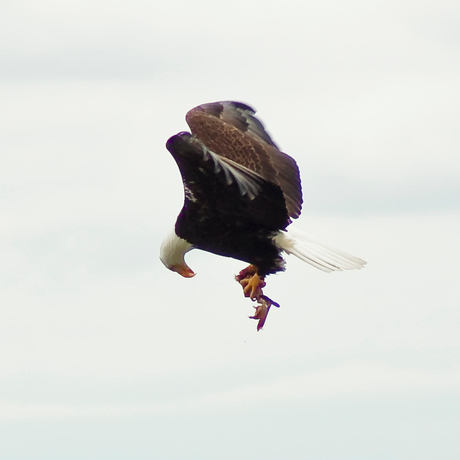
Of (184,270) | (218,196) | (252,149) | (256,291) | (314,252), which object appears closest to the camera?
(218,196)

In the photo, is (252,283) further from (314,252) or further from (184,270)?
(314,252)

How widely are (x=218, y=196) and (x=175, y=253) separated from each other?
1.57 meters

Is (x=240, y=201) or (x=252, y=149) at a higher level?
(x=252, y=149)

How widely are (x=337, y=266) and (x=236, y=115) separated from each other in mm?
2405

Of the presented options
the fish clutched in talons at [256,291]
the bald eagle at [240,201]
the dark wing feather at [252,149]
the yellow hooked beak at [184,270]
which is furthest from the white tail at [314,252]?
the yellow hooked beak at [184,270]

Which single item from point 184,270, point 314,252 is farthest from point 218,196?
point 184,270

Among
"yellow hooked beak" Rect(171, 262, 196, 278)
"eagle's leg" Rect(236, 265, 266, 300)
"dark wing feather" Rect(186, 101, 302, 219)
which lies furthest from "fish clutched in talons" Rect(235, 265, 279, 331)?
"dark wing feather" Rect(186, 101, 302, 219)

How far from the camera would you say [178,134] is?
31.1 ft

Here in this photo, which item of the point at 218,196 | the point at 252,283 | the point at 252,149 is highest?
the point at 252,149

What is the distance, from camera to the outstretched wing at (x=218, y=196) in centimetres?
964

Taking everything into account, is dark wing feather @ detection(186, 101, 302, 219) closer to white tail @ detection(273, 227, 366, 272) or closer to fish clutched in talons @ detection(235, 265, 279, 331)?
white tail @ detection(273, 227, 366, 272)

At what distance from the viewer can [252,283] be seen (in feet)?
39.0

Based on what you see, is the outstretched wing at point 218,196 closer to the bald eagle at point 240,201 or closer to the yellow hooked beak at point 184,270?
the bald eagle at point 240,201

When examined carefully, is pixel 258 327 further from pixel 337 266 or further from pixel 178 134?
pixel 178 134
